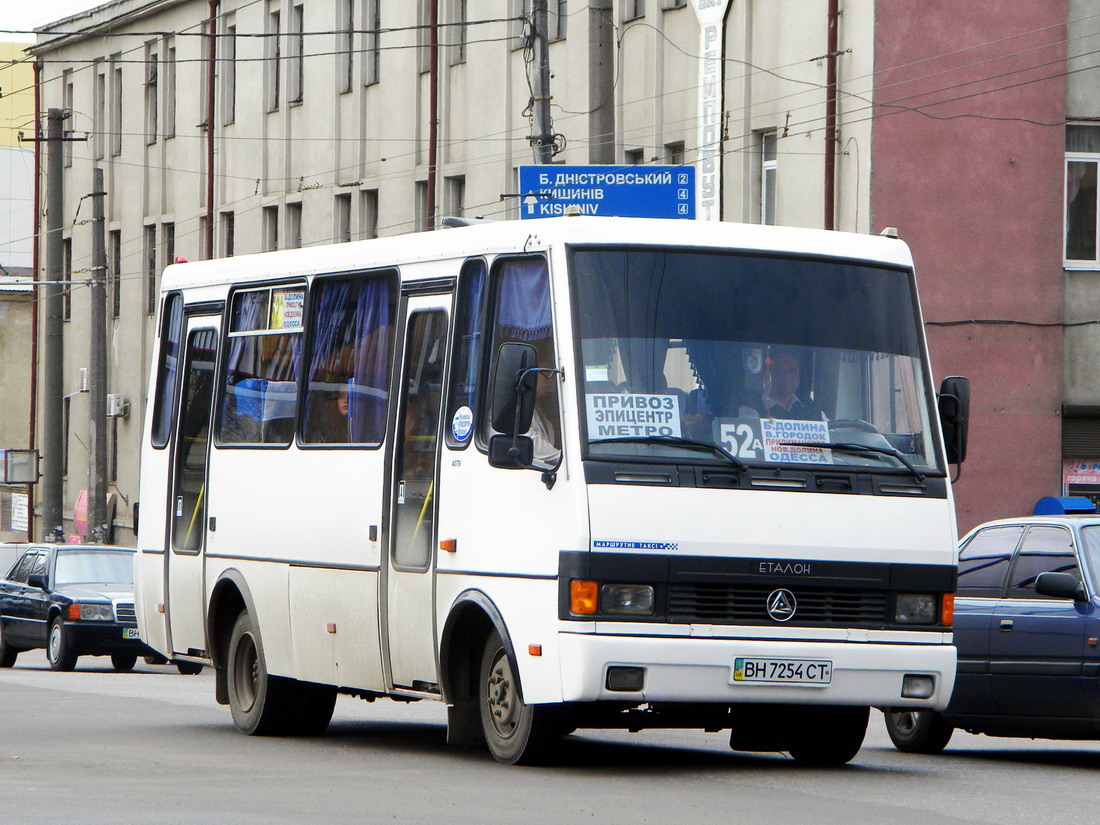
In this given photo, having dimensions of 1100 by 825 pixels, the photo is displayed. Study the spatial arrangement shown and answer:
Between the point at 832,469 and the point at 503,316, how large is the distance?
194 cm

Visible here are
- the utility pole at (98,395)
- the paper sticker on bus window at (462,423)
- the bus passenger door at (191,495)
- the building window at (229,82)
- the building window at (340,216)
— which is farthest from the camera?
the building window at (229,82)

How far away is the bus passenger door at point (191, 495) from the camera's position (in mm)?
15141

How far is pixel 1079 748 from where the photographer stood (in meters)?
15.4

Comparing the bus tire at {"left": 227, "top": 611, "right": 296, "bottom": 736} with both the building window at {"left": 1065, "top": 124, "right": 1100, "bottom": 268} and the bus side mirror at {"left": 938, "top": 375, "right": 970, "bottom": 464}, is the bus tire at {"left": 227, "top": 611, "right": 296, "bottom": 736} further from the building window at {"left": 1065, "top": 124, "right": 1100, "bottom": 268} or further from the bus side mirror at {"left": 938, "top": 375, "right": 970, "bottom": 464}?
the building window at {"left": 1065, "top": 124, "right": 1100, "bottom": 268}

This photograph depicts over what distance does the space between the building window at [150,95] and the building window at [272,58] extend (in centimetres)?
559

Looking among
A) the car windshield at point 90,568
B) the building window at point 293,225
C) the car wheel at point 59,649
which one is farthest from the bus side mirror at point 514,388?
the building window at point 293,225

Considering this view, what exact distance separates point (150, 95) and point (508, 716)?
39.9 metres

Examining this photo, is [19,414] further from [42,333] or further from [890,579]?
[890,579]

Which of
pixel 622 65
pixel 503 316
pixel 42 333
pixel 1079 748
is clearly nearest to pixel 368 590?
pixel 503 316

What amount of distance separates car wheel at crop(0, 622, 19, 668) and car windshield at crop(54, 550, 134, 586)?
134 cm

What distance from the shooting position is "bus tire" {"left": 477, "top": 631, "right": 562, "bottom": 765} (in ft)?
36.9

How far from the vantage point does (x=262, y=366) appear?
571 inches

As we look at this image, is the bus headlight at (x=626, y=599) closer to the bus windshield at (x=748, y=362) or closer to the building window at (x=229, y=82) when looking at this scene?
the bus windshield at (x=748, y=362)

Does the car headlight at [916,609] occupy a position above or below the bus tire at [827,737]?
above
